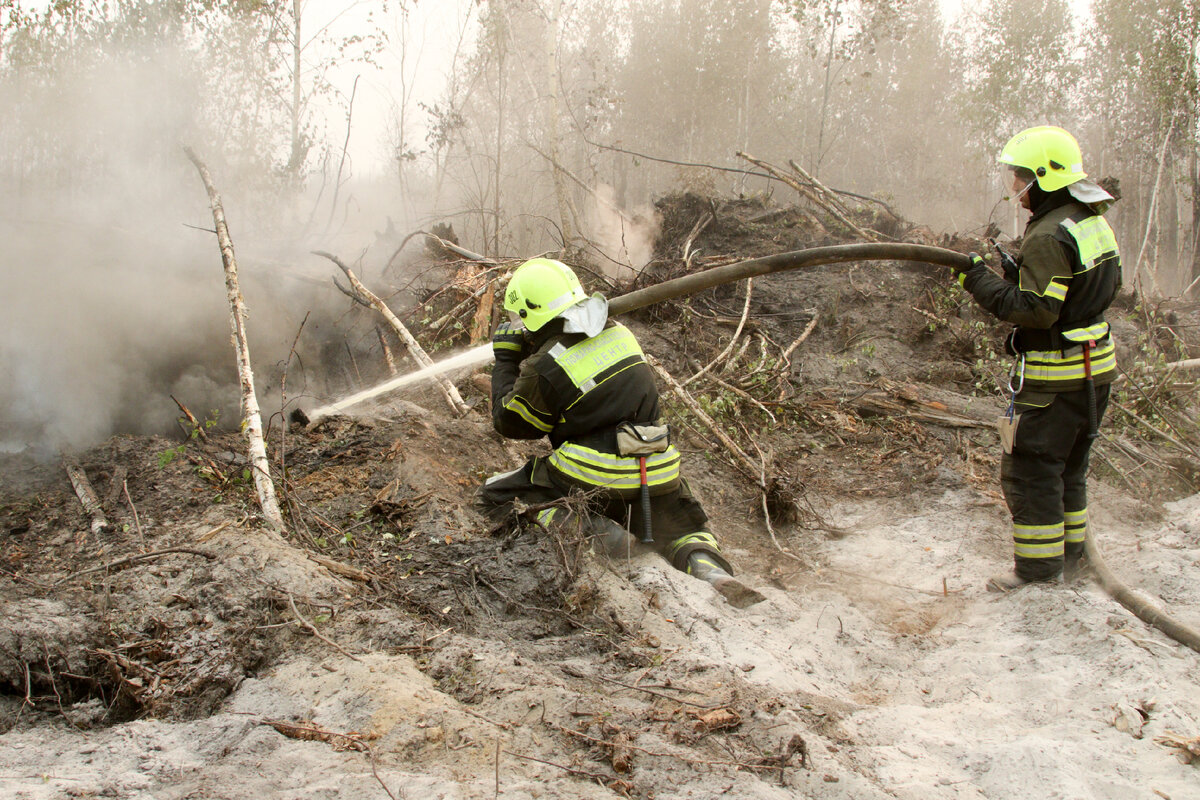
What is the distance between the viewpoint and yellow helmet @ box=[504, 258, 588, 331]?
149 inches

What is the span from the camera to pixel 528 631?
9.78ft

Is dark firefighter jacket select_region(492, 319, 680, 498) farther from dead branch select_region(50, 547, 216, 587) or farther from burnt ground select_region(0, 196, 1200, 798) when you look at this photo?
dead branch select_region(50, 547, 216, 587)

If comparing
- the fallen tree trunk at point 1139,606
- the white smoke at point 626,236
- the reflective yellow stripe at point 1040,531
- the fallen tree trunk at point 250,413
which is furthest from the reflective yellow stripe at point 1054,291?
the white smoke at point 626,236

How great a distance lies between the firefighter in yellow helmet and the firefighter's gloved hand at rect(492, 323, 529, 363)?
2338 millimetres

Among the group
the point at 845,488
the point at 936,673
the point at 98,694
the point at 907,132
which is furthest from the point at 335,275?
the point at 907,132

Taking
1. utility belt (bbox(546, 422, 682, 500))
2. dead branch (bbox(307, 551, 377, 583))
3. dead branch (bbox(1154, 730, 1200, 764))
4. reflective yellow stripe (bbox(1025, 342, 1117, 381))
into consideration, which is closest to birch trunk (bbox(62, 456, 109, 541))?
dead branch (bbox(307, 551, 377, 583))

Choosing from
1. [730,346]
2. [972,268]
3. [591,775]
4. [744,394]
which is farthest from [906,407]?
[591,775]

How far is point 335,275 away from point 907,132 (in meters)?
31.0

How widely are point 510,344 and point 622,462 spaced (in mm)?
935

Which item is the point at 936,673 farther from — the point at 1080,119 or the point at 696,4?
the point at 696,4

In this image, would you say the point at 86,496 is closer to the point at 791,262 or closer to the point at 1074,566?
the point at 791,262

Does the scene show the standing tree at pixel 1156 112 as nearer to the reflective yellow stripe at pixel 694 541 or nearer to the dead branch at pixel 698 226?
the dead branch at pixel 698 226

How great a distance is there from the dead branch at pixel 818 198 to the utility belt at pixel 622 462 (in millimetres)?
5989

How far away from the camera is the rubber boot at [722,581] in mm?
3504
